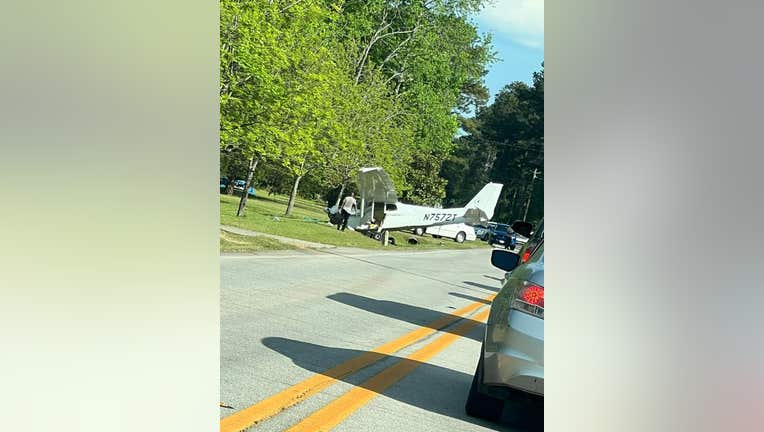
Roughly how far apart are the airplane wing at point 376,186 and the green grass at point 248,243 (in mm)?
527

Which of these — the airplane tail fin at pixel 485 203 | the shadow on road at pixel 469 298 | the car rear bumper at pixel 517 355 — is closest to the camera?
the car rear bumper at pixel 517 355

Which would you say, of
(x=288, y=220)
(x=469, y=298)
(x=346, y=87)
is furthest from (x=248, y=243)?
(x=469, y=298)

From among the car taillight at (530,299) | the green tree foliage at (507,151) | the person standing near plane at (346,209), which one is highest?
the green tree foliage at (507,151)

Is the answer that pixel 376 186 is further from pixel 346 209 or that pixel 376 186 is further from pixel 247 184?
pixel 247 184

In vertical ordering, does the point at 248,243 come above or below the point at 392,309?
above

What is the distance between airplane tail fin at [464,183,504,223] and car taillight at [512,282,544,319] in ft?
2.17

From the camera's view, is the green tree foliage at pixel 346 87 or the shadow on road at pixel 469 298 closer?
the green tree foliage at pixel 346 87

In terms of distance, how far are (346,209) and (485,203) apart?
1.20m

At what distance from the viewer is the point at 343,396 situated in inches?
69.0

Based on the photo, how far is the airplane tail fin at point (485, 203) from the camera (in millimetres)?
2129

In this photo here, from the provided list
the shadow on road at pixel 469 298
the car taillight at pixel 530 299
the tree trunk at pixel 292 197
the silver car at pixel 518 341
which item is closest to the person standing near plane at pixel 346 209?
the tree trunk at pixel 292 197

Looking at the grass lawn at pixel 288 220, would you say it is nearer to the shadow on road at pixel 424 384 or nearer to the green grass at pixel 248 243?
the green grass at pixel 248 243
